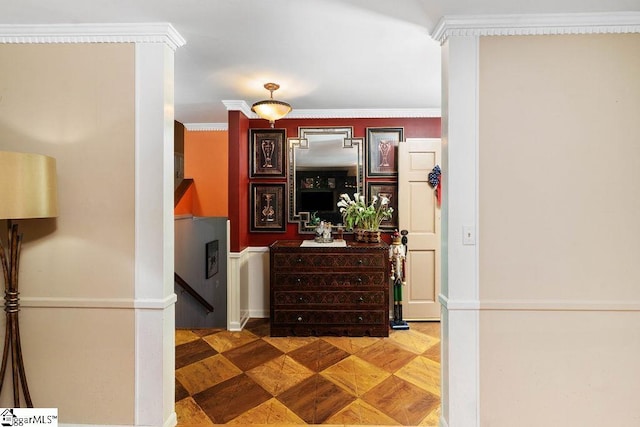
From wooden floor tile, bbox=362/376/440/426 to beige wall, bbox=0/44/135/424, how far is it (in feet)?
5.43

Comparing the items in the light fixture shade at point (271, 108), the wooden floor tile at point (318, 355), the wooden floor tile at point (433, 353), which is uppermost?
the light fixture shade at point (271, 108)

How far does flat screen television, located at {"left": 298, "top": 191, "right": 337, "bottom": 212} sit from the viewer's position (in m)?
3.84

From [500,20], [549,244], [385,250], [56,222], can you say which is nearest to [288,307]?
[385,250]

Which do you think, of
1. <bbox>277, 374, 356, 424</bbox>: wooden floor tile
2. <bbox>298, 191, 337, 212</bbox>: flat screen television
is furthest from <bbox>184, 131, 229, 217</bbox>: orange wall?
<bbox>277, 374, 356, 424</bbox>: wooden floor tile

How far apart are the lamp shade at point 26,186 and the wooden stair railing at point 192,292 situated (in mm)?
2876

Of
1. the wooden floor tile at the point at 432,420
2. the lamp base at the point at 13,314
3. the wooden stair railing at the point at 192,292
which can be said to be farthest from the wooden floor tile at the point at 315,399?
the wooden stair railing at the point at 192,292

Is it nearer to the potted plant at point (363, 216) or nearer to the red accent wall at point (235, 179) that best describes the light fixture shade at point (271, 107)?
the red accent wall at point (235, 179)

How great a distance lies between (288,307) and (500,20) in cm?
291

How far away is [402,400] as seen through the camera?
2295 mm

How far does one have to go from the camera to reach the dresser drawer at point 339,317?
3301 millimetres

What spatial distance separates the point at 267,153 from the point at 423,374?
9.31ft

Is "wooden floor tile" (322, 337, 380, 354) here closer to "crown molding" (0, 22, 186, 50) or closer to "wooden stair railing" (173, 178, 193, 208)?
"wooden stair railing" (173, 178, 193, 208)

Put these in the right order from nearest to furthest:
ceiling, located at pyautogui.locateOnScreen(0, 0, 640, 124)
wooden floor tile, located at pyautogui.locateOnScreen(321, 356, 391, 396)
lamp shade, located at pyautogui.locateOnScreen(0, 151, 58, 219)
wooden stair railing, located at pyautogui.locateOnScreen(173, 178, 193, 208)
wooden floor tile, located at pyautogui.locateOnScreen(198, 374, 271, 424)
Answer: lamp shade, located at pyautogui.locateOnScreen(0, 151, 58, 219), ceiling, located at pyautogui.locateOnScreen(0, 0, 640, 124), wooden floor tile, located at pyautogui.locateOnScreen(198, 374, 271, 424), wooden floor tile, located at pyautogui.locateOnScreen(321, 356, 391, 396), wooden stair railing, located at pyautogui.locateOnScreen(173, 178, 193, 208)

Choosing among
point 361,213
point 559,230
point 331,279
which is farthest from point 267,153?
point 559,230
